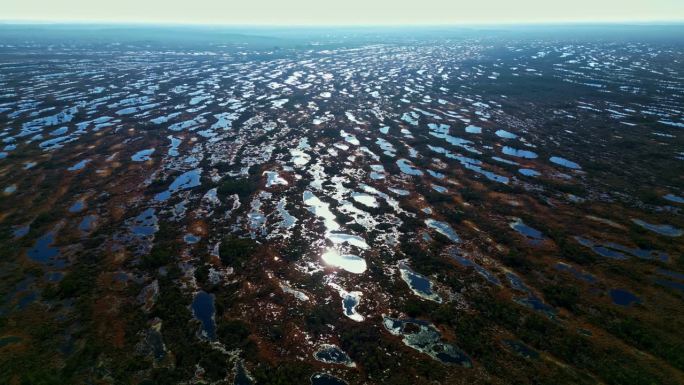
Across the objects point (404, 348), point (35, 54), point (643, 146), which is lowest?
point (404, 348)

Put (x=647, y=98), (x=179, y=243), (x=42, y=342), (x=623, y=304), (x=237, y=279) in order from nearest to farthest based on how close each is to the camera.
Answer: (x=42, y=342), (x=623, y=304), (x=237, y=279), (x=179, y=243), (x=647, y=98)

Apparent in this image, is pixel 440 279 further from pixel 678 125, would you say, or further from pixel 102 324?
pixel 678 125

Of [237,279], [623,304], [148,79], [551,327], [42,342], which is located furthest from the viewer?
[148,79]

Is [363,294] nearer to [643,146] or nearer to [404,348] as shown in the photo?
[404,348]

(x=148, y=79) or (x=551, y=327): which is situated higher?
(x=148, y=79)

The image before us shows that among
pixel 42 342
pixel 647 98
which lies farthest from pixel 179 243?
pixel 647 98

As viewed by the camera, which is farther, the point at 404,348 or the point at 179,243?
the point at 179,243
